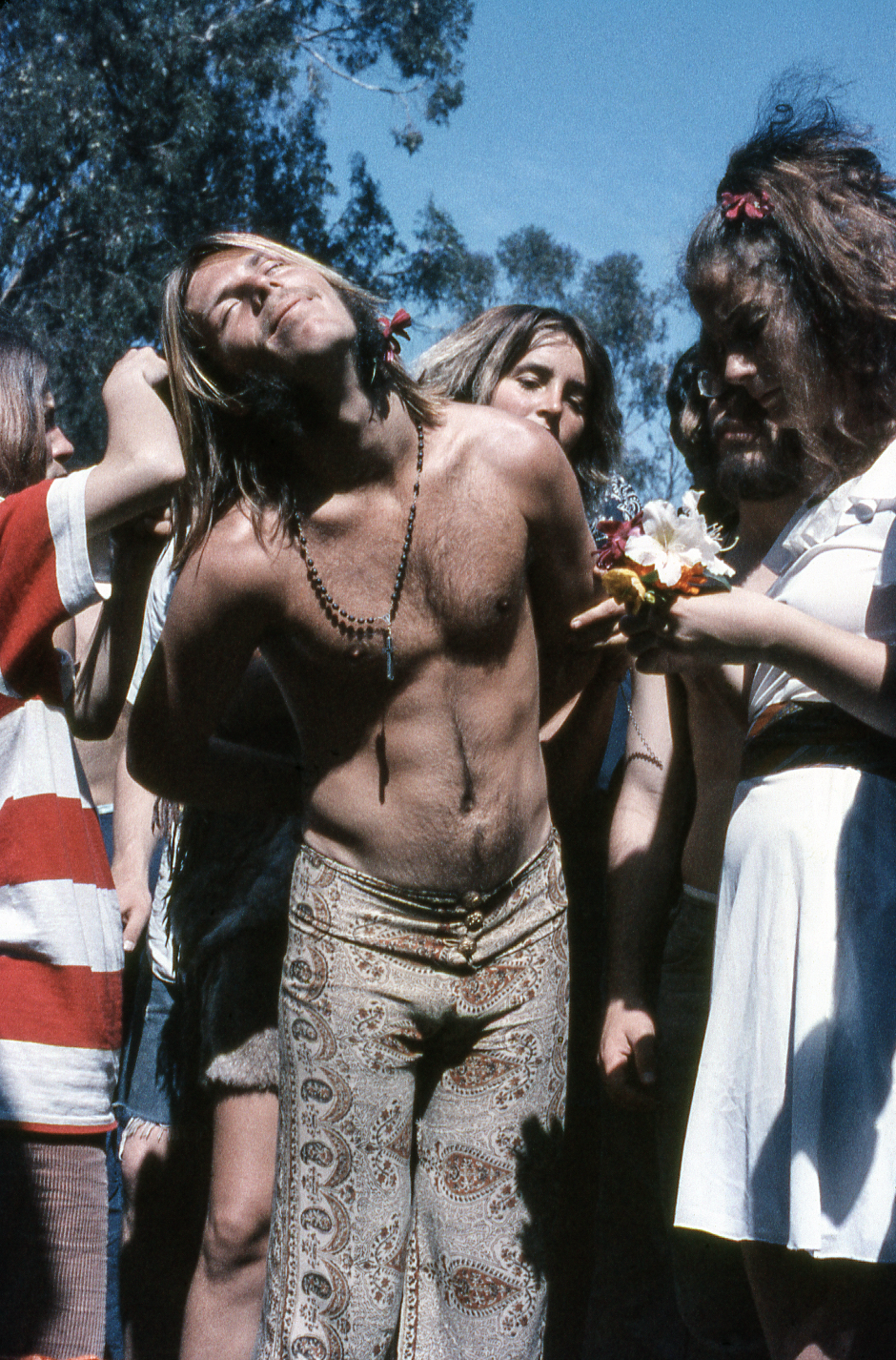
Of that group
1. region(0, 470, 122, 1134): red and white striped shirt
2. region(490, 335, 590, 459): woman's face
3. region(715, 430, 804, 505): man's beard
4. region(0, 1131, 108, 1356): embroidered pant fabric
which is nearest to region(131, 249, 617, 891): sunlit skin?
region(0, 470, 122, 1134): red and white striped shirt

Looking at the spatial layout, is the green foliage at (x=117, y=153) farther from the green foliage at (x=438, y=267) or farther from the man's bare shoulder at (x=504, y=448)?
the man's bare shoulder at (x=504, y=448)

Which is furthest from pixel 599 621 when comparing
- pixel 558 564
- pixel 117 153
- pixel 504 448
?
pixel 117 153

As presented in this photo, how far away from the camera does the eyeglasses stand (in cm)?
240

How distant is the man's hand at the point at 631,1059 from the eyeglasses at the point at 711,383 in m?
1.22

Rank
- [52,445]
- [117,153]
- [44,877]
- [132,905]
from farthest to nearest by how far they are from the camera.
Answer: [117,153], [132,905], [52,445], [44,877]

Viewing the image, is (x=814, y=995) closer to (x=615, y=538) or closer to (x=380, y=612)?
(x=615, y=538)

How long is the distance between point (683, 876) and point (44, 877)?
3.98 feet

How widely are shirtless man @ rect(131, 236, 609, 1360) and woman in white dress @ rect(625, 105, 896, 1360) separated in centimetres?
42

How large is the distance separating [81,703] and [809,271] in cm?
162

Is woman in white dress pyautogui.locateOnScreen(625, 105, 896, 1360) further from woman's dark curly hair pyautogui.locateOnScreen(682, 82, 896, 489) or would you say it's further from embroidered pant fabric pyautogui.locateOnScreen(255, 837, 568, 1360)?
embroidered pant fabric pyautogui.locateOnScreen(255, 837, 568, 1360)

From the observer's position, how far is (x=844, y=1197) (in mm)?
1669

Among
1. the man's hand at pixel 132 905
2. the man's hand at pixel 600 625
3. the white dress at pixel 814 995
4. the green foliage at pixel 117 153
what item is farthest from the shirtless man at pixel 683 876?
the green foliage at pixel 117 153

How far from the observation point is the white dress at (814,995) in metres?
1.68

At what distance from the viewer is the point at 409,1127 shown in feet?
7.02
